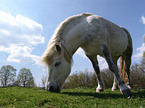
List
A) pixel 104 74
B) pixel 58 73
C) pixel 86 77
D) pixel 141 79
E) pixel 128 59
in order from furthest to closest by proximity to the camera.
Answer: pixel 86 77 → pixel 104 74 → pixel 141 79 → pixel 128 59 → pixel 58 73

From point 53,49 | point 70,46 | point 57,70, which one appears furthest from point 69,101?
point 70,46

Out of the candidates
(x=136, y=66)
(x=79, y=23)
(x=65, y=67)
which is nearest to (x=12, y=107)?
(x=65, y=67)

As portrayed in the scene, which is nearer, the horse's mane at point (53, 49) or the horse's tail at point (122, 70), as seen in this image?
the horse's mane at point (53, 49)

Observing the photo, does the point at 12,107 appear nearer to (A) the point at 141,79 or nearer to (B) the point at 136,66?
(A) the point at 141,79

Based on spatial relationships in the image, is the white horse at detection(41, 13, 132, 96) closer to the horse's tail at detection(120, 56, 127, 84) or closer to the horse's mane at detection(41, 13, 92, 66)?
the horse's mane at detection(41, 13, 92, 66)

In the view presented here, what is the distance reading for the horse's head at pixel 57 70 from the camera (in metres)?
3.33

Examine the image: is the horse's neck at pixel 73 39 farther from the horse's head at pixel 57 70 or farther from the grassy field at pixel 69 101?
the grassy field at pixel 69 101

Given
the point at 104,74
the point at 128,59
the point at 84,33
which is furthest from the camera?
the point at 104,74

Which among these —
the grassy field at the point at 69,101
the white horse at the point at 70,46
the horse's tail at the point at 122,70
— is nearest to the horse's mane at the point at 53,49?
the white horse at the point at 70,46

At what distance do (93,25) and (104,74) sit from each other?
6.74 metres

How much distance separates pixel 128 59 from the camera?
20.1 feet

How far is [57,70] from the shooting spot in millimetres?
3418

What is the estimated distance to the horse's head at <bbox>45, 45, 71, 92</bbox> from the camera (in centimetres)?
333

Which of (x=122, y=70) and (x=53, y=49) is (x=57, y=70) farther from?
(x=122, y=70)
